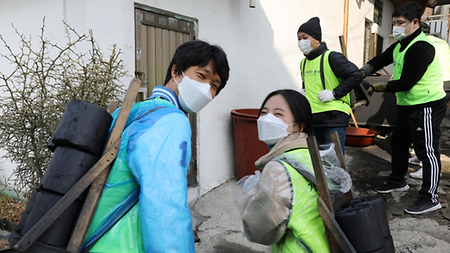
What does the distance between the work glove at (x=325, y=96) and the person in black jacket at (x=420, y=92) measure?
678mm

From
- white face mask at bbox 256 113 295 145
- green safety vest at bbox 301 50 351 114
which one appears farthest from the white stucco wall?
white face mask at bbox 256 113 295 145

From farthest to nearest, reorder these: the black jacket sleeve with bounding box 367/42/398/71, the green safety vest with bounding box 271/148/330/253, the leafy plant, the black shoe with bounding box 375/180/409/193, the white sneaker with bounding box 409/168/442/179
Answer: the white sneaker with bounding box 409/168/442/179, the black shoe with bounding box 375/180/409/193, the black jacket sleeve with bounding box 367/42/398/71, the leafy plant, the green safety vest with bounding box 271/148/330/253

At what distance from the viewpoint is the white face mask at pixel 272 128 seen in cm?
169

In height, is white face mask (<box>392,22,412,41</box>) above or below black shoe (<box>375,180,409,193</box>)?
above

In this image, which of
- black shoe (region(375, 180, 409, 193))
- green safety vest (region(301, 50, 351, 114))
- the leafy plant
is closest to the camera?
the leafy plant

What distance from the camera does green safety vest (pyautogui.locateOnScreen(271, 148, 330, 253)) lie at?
131cm

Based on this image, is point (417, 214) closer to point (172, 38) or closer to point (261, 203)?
point (261, 203)

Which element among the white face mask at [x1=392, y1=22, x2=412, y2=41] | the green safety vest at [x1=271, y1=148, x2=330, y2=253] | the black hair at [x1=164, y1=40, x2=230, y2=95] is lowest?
the green safety vest at [x1=271, y1=148, x2=330, y2=253]

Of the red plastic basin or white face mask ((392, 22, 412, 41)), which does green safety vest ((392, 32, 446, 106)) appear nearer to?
white face mask ((392, 22, 412, 41))

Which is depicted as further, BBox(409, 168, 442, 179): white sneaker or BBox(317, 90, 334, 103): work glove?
BBox(409, 168, 442, 179): white sneaker

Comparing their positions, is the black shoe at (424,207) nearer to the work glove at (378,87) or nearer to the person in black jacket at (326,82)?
the person in black jacket at (326,82)

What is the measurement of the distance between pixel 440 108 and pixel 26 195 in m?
4.10

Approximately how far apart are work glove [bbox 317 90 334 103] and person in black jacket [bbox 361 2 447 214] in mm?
678

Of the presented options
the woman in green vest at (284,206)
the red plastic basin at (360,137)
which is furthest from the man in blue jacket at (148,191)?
the red plastic basin at (360,137)
